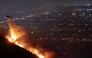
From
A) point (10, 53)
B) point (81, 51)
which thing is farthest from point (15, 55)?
point (81, 51)

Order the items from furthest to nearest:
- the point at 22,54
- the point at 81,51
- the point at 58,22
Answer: the point at 58,22 < the point at 81,51 < the point at 22,54

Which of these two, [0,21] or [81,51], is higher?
[0,21]

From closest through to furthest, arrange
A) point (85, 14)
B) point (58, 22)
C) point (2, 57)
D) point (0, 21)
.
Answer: point (2, 57), point (0, 21), point (58, 22), point (85, 14)

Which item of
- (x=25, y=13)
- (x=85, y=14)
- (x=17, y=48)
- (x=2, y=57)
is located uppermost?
(x=85, y=14)

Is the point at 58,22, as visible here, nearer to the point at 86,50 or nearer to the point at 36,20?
the point at 36,20

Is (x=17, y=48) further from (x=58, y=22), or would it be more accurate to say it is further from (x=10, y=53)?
(x=58, y=22)

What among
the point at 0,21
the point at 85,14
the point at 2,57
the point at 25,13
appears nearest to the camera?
the point at 2,57

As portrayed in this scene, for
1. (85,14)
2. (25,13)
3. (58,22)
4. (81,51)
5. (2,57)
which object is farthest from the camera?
(85,14)

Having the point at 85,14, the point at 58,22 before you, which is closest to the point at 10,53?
the point at 58,22

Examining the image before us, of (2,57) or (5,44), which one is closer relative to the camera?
(2,57)
